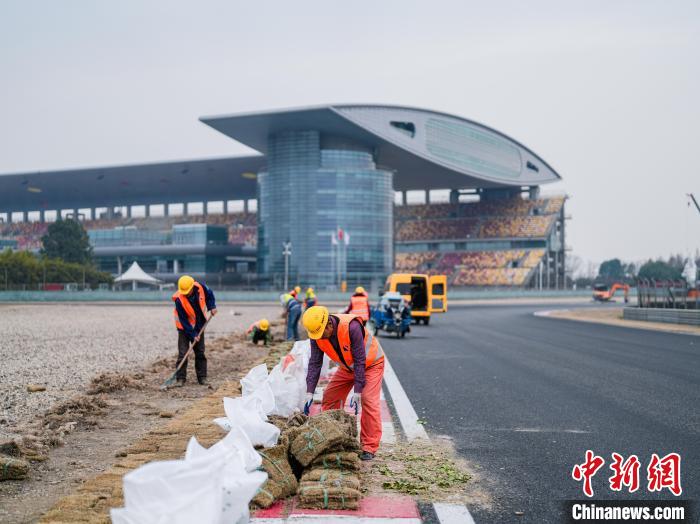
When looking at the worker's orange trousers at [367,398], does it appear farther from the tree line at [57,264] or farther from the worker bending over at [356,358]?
the tree line at [57,264]

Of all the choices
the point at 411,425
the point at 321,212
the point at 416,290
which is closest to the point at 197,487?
the point at 411,425

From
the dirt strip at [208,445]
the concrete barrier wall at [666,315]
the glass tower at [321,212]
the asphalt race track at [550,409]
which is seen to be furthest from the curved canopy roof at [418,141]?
the dirt strip at [208,445]

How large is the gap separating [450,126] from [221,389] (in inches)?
3397

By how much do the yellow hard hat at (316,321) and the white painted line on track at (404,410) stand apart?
1515mm

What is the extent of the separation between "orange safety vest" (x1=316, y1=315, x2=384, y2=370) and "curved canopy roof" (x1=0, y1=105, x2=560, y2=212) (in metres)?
71.4

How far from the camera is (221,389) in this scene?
33.7 feet

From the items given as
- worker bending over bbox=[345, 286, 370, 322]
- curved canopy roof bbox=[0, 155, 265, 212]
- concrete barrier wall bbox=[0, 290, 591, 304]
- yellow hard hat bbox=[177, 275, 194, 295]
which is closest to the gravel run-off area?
yellow hard hat bbox=[177, 275, 194, 295]

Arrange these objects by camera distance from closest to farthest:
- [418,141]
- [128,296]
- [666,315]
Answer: [666,315] → [128,296] → [418,141]

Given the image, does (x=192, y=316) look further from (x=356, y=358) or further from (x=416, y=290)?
(x=416, y=290)

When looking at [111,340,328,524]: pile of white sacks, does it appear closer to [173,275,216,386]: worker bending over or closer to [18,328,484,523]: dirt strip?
[18,328,484,523]: dirt strip

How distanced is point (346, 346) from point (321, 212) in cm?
7839

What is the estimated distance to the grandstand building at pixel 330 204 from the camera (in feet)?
275

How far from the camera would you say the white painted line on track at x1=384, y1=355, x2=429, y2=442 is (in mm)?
7504

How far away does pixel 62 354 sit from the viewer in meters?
15.7
